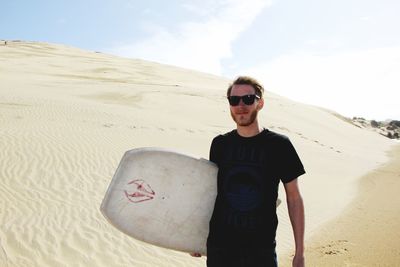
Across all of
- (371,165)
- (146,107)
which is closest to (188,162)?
(371,165)

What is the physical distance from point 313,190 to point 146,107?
12.5 m

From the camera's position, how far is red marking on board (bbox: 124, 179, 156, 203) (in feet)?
9.84

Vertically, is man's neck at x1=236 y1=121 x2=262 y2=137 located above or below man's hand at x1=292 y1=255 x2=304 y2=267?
above

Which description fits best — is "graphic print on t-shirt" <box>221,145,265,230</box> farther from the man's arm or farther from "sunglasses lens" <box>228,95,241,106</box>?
"sunglasses lens" <box>228,95,241,106</box>

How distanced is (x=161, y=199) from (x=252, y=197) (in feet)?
3.10

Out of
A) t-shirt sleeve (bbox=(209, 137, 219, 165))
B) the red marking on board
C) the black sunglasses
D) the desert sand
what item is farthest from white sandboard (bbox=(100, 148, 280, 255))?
the black sunglasses

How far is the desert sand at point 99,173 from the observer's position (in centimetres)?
603

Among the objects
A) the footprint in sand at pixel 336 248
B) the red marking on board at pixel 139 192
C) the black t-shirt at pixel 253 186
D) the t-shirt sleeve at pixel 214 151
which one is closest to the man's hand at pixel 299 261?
the black t-shirt at pixel 253 186

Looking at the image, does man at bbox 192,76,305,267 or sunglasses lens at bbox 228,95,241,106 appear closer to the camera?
man at bbox 192,76,305,267

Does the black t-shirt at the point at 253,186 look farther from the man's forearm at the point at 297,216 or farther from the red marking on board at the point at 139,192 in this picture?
the red marking on board at the point at 139,192

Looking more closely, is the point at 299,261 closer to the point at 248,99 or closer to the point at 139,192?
the point at 248,99

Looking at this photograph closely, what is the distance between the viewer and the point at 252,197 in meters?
2.33

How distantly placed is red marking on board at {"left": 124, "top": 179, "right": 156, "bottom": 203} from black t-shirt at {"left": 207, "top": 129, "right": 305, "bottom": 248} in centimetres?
79

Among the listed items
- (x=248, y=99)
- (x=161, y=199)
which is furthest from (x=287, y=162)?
(x=161, y=199)
